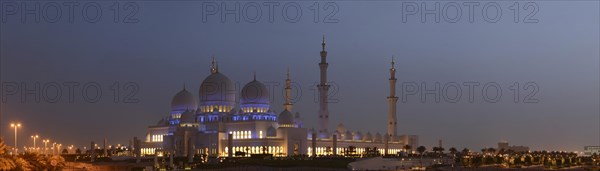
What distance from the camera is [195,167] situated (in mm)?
75750

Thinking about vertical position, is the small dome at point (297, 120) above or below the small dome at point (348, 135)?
above

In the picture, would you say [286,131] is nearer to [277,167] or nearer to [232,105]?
[232,105]

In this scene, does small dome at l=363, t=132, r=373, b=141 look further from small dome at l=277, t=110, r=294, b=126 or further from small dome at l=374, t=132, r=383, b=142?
small dome at l=277, t=110, r=294, b=126

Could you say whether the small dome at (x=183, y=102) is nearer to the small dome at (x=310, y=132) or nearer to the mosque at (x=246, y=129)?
the mosque at (x=246, y=129)

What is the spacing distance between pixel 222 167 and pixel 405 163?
825 inches

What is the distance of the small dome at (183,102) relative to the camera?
115 metres

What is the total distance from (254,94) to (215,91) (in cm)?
624

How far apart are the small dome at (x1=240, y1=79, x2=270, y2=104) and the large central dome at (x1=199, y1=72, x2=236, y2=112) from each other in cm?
251

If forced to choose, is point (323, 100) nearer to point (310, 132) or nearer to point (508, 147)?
point (310, 132)

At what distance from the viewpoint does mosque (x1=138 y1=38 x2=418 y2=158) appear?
102 meters

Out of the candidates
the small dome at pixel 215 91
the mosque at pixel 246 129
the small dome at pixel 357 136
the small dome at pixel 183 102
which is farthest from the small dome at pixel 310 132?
the small dome at pixel 183 102

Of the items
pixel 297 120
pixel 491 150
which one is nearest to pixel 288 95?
pixel 297 120

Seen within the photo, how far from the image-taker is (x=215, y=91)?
369ft

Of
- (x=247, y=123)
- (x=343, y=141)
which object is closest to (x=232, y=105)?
(x=247, y=123)
